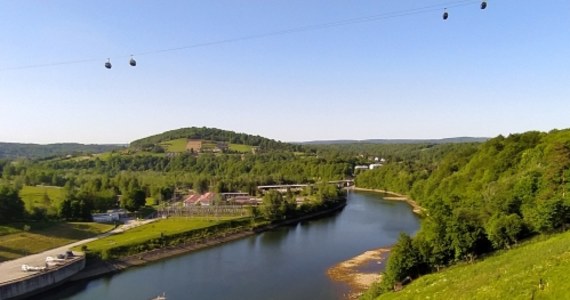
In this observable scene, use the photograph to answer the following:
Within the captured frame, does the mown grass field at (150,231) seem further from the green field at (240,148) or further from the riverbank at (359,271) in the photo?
the green field at (240,148)

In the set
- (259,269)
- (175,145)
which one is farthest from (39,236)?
(175,145)

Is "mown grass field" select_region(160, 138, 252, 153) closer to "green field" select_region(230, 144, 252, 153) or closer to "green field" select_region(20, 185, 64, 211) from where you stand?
"green field" select_region(230, 144, 252, 153)

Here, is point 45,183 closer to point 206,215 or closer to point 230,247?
point 206,215

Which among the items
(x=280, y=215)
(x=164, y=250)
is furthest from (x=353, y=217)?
(x=164, y=250)

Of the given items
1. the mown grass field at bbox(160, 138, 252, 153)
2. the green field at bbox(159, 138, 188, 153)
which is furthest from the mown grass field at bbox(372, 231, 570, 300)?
the mown grass field at bbox(160, 138, 252, 153)

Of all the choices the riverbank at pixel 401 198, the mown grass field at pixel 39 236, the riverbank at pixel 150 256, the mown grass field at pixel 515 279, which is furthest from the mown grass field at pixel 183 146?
the mown grass field at pixel 515 279

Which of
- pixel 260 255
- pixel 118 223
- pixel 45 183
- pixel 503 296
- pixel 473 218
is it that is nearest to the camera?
pixel 503 296
